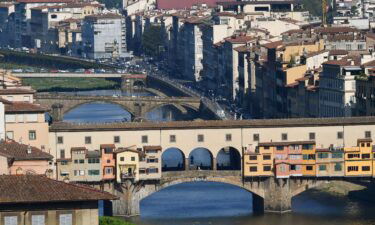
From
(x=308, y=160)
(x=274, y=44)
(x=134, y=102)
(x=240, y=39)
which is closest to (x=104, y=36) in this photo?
(x=240, y=39)

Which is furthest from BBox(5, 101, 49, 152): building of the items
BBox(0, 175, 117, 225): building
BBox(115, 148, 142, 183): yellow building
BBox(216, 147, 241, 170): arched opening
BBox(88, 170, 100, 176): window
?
BBox(0, 175, 117, 225): building

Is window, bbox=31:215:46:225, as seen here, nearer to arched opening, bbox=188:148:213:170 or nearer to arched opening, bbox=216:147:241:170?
arched opening, bbox=216:147:241:170

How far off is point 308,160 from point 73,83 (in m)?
59.9

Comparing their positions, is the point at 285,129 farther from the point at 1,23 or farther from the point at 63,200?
the point at 1,23

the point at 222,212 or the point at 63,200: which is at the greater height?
the point at 63,200

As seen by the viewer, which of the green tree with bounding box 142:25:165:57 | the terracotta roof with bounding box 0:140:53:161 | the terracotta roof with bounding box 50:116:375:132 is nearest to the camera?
the terracotta roof with bounding box 0:140:53:161

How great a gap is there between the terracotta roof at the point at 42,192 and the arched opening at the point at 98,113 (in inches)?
2413

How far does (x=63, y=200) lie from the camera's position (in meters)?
24.6

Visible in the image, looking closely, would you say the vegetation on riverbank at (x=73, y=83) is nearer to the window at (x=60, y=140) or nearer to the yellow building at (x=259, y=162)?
the window at (x=60, y=140)

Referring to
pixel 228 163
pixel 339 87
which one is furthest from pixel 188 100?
pixel 228 163

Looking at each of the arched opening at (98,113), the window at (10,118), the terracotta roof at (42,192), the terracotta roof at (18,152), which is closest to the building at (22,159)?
the terracotta roof at (18,152)

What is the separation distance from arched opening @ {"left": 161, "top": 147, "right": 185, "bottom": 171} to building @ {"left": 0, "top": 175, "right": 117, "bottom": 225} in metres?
34.5

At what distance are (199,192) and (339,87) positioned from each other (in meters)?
14.3

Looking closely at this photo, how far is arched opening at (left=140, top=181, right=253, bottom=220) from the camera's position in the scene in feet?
177
